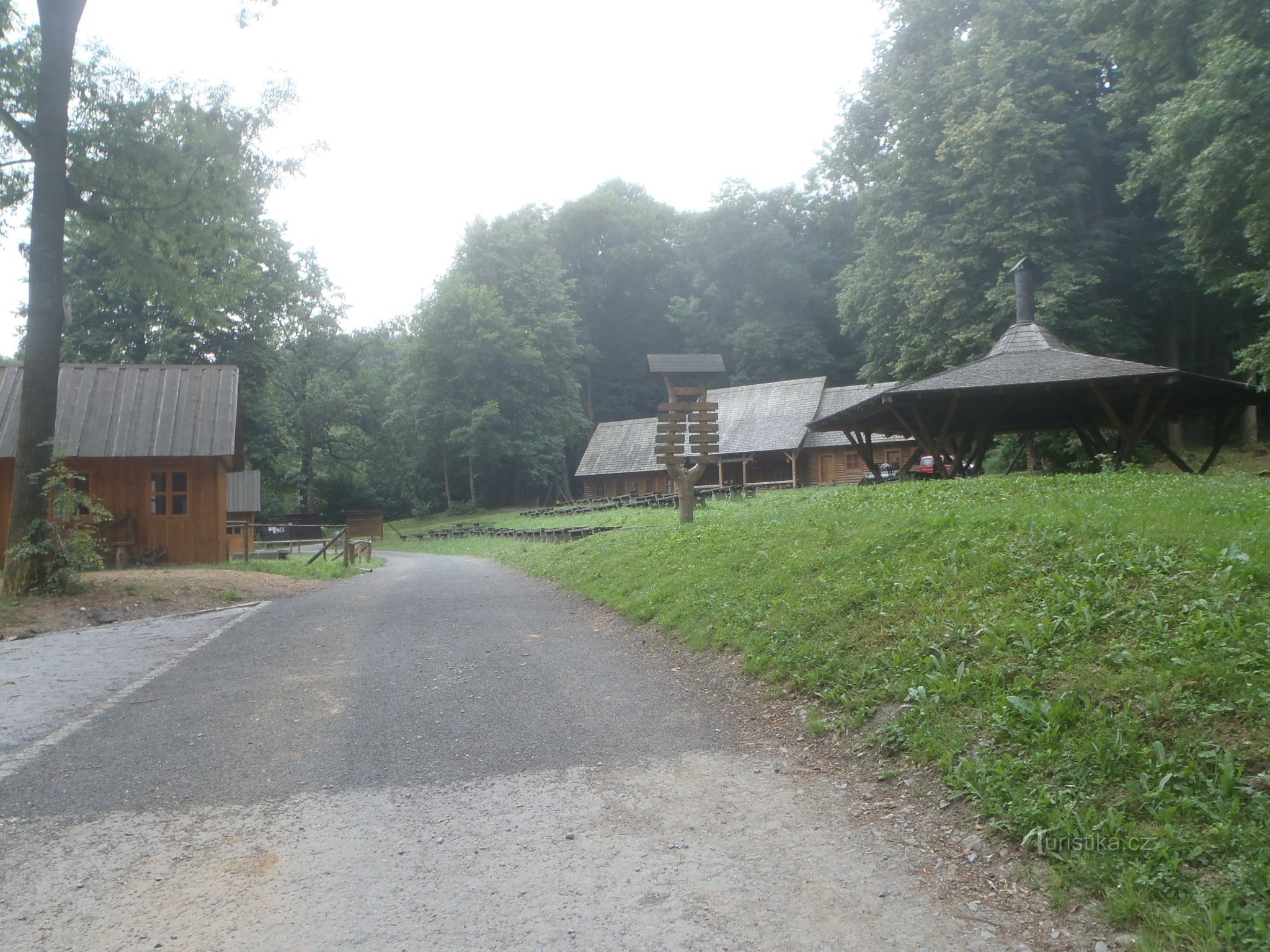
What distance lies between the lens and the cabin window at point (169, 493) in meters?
21.2

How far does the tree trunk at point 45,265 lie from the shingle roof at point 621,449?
123ft

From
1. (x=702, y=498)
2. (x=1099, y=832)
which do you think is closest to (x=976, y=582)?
(x=1099, y=832)

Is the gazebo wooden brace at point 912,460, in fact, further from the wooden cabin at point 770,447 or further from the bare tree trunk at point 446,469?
the bare tree trunk at point 446,469

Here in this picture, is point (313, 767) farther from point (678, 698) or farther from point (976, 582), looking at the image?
point (976, 582)

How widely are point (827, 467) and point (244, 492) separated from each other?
27489 millimetres

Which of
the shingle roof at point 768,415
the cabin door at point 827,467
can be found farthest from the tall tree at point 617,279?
the cabin door at point 827,467

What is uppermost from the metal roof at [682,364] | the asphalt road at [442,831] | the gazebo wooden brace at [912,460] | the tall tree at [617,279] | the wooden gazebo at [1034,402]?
the tall tree at [617,279]

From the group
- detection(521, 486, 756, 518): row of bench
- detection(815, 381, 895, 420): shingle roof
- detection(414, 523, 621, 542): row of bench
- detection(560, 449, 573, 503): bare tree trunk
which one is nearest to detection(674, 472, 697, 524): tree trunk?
detection(414, 523, 621, 542): row of bench

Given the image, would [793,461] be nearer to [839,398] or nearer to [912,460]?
[839,398]

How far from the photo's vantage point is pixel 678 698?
7184mm

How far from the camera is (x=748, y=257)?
6644 centimetres

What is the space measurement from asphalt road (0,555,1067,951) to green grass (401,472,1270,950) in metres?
0.69

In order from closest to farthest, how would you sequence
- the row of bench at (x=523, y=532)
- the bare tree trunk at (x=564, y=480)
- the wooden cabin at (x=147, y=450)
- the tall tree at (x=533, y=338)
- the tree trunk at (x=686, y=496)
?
the tree trunk at (x=686, y=496) < the wooden cabin at (x=147, y=450) < the row of bench at (x=523, y=532) < the tall tree at (x=533, y=338) < the bare tree trunk at (x=564, y=480)

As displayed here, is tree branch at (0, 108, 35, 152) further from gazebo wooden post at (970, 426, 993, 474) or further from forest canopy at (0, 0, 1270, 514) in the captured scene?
gazebo wooden post at (970, 426, 993, 474)
